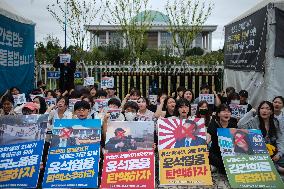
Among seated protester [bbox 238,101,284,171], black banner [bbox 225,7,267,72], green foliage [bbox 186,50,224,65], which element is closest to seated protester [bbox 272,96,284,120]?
seated protester [bbox 238,101,284,171]

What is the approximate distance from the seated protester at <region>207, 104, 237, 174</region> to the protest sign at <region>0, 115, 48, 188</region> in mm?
2645

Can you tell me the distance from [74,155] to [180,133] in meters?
1.68

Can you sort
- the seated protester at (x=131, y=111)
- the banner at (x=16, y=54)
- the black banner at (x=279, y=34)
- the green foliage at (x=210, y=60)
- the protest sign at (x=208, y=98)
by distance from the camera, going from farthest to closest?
the green foliage at (x=210, y=60)
the banner at (x=16, y=54)
the black banner at (x=279, y=34)
the protest sign at (x=208, y=98)
the seated protester at (x=131, y=111)

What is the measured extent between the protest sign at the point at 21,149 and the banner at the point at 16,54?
4.88 meters

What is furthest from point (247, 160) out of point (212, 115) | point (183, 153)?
point (212, 115)

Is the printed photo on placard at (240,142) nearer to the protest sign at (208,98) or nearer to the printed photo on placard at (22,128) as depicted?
the protest sign at (208,98)

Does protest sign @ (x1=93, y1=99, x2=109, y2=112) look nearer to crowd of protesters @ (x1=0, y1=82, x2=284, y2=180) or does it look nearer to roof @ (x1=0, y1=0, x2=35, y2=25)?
crowd of protesters @ (x1=0, y1=82, x2=284, y2=180)

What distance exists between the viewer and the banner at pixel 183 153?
496 cm

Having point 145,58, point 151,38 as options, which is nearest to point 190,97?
point 145,58

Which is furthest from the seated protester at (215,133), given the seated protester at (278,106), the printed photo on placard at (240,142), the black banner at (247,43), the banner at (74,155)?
the black banner at (247,43)

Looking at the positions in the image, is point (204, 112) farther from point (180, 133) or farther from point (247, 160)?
point (247, 160)

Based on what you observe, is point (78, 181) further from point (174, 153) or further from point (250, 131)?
point (250, 131)

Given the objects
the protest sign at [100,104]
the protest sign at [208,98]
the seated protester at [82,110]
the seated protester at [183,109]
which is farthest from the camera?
the protest sign at [208,98]

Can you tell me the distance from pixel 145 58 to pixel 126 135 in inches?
650
